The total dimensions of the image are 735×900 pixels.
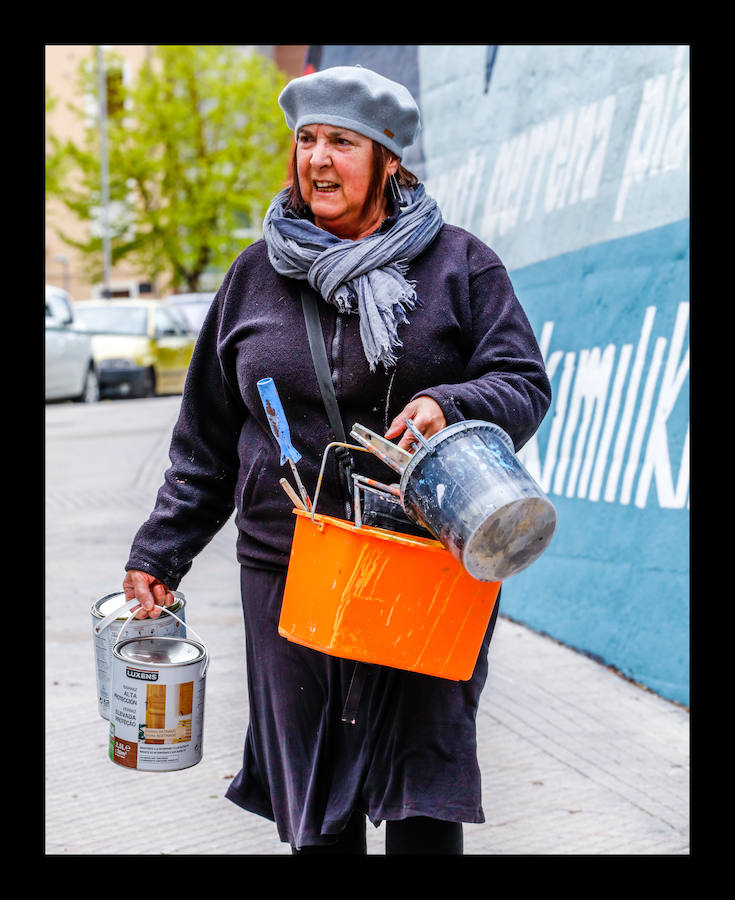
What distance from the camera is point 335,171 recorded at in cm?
260

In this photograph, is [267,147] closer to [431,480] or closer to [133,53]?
[133,53]

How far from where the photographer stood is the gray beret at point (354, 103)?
257 centimetres

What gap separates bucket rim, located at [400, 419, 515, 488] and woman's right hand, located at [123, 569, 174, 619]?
812 mm

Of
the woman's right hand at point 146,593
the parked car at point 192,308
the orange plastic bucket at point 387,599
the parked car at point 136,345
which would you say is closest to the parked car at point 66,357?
the parked car at point 136,345

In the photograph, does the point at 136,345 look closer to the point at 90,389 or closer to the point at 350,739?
the point at 90,389

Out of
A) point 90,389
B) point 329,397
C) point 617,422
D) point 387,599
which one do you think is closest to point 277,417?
point 329,397

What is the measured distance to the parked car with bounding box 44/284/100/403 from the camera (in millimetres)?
→ 15906

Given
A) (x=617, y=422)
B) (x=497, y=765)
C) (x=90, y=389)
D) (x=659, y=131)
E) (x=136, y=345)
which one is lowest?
(x=497, y=765)

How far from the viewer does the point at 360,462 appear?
2572mm

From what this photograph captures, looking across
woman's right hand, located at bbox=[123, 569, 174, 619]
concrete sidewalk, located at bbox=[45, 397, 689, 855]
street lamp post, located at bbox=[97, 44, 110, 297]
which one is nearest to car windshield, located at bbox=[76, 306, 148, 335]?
concrete sidewalk, located at bbox=[45, 397, 689, 855]

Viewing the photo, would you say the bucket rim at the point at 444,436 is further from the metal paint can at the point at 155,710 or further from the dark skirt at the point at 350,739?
the metal paint can at the point at 155,710

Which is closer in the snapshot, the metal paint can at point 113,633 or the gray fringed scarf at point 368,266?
the gray fringed scarf at point 368,266

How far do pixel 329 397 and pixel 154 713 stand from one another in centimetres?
76

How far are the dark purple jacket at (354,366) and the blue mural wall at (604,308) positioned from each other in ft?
7.20
